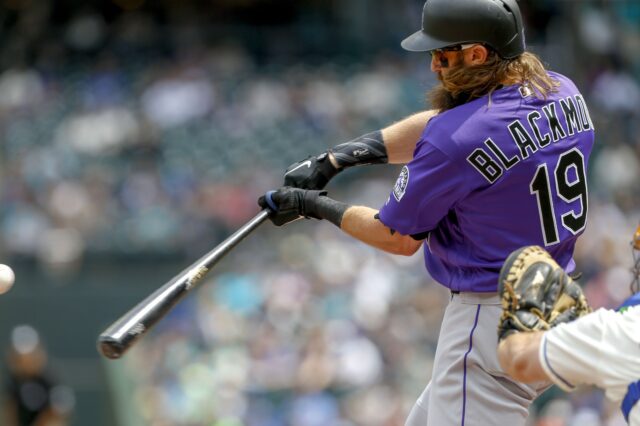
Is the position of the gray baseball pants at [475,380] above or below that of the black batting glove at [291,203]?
below

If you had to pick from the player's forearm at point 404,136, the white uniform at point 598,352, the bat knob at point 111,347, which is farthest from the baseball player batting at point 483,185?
the bat knob at point 111,347

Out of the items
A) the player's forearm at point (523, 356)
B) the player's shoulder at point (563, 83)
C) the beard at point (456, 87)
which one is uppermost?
the beard at point (456, 87)

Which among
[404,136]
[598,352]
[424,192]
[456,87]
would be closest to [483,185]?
[424,192]

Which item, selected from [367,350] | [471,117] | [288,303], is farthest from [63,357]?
[471,117]

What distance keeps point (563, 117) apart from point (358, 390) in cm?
579

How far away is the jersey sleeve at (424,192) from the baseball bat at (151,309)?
583 millimetres

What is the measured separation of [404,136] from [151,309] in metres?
1.26

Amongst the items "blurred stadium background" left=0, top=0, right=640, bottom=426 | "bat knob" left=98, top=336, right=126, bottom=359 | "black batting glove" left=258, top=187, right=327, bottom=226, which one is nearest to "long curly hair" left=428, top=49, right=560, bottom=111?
"black batting glove" left=258, top=187, right=327, bottom=226

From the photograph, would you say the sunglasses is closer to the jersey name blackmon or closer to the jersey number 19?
the jersey name blackmon

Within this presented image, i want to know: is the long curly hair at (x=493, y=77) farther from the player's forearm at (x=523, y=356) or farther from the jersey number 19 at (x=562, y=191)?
the player's forearm at (x=523, y=356)

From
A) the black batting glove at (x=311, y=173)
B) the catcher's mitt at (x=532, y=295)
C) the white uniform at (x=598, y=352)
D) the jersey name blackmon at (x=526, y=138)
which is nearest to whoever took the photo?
the white uniform at (x=598, y=352)

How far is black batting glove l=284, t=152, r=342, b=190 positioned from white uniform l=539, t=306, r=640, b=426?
4.97 ft

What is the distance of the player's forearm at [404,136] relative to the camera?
14.4 feet

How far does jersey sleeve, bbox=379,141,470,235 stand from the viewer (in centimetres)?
370
